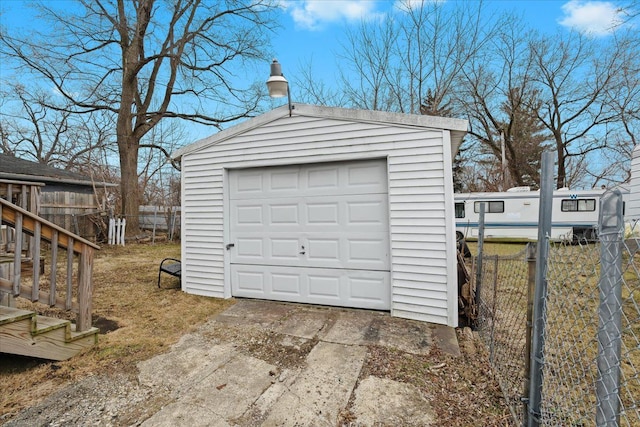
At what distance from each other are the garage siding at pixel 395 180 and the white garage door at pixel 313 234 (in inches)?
6.8

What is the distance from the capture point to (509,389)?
2514mm

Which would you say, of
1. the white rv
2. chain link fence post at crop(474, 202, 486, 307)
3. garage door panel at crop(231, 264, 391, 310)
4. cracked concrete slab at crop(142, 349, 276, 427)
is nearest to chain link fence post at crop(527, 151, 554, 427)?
cracked concrete slab at crop(142, 349, 276, 427)

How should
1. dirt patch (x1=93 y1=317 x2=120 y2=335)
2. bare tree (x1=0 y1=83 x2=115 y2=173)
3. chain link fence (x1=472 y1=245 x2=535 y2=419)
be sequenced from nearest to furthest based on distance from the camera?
1. chain link fence (x1=472 y1=245 x2=535 y2=419)
2. dirt patch (x1=93 y1=317 x2=120 y2=335)
3. bare tree (x1=0 y1=83 x2=115 y2=173)

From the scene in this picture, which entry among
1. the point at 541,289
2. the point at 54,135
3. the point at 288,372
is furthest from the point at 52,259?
the point at 54,135

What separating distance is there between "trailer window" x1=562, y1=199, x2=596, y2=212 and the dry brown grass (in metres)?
12.2

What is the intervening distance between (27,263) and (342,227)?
366cm

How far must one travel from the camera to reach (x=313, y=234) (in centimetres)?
476

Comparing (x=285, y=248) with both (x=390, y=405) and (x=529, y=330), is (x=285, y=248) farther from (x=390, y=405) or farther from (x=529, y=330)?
(x=529, y=330)

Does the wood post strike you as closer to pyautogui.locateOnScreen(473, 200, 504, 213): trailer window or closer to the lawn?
the lawn

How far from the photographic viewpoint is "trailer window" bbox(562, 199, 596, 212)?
11.4 meters

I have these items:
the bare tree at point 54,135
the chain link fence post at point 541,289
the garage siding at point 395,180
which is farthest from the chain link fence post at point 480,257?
the bare tree at point 54,135

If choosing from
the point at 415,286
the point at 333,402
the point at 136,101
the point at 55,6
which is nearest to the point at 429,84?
the point at 136,101

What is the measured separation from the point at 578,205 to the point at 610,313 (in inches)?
517

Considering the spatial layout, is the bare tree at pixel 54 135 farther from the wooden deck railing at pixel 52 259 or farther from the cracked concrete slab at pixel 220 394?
the cracked concrete slab at pixel 220 394
